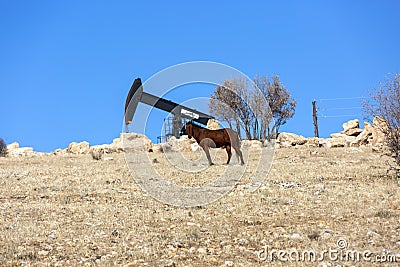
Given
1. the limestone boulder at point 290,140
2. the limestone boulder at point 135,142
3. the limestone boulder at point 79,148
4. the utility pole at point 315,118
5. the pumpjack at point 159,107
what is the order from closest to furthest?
1. the pumpjack at point 159,107
2. the limestone boulder at point 135,142
3. the limestone boulder at point 290,140
4. the limestone boulder at point 79,148
5. the utility pole at point 315,118

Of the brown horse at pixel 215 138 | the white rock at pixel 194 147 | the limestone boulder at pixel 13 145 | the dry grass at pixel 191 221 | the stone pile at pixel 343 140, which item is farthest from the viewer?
the limestone boulder at pixel 13 145

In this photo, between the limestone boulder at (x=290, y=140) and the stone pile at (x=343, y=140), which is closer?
the stone pile at (x=343, y=140)

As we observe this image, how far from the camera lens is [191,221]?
11.0m

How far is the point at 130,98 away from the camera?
2692 cm

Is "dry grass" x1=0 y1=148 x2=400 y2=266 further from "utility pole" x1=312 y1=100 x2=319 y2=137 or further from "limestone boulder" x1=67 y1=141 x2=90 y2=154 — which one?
"utility pole" x1=312 y1=100 x2=319 y2=137

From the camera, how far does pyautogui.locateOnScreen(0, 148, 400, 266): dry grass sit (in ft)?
28.2

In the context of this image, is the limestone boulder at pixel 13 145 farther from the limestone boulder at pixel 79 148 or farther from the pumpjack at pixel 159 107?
the pumpjack at pixel 159 107

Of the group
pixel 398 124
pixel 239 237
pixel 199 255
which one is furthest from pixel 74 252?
pixel 398 124

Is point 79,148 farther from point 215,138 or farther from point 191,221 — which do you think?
point 191,221

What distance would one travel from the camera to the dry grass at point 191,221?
28.2 ft

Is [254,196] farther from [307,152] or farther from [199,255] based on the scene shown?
[307,152]

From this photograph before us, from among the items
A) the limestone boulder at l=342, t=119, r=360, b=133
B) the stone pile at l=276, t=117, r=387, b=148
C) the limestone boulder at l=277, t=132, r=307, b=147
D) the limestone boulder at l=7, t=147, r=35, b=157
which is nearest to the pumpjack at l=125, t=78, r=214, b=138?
the limestone boulder at l=277, t=132, r=307, b=147

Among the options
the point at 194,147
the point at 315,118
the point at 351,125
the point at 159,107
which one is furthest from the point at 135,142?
the point at 315,118

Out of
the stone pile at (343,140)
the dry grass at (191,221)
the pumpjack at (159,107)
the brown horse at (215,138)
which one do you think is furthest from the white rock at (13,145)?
the dry grass at (191,221)
